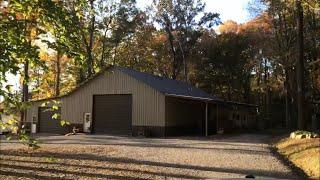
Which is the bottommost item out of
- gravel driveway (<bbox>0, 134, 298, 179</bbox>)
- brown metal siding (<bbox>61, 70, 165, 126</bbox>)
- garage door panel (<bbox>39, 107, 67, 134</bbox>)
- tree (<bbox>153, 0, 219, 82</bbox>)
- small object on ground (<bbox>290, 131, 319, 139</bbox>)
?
gravel driveway (<bbox>0, 134, 298, 179</bbox>)

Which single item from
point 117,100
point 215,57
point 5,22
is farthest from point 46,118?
point 5,22

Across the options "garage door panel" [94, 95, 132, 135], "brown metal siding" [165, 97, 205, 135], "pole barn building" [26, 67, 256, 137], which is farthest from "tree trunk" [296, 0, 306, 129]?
"garage door panel" [94, 95, 132, 135]

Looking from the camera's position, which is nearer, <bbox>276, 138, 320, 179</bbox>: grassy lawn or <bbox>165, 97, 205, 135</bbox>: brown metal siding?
<bbox>276, 138, 320, 179</bbox>: grassy lawn

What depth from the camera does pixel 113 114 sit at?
32906 mm

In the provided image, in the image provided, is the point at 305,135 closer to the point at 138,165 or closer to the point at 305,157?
the point at 305,157

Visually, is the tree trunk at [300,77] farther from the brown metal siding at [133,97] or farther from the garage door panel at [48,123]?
the garage door panel at [48,123]

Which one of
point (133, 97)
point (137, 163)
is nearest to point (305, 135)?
point (137, 163)

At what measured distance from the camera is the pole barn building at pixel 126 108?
31.3 m

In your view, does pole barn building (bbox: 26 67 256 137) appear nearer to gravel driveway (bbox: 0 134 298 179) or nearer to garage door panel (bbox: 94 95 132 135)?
garage door panel (bbox: 94 95 132 135)

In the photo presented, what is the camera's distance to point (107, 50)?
57844 millimetres

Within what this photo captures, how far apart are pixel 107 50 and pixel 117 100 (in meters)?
25.8

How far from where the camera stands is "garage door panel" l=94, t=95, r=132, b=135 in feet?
106

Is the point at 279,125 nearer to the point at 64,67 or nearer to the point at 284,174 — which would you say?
the point at 64,67

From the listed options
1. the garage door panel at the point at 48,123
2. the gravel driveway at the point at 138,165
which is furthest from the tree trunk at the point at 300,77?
the garage door panel at the point at 48,123
